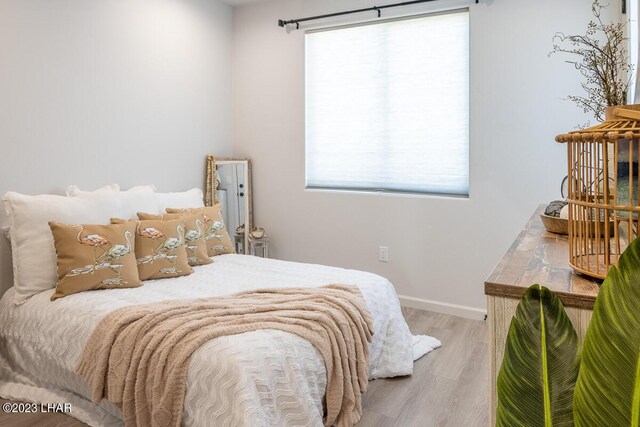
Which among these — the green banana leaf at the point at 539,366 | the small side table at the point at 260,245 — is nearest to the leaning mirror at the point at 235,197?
the small side table at the point at 260,245

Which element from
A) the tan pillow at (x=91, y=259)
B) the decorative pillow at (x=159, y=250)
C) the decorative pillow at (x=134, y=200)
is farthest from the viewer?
the decorative pillow at (x=134, y=200)

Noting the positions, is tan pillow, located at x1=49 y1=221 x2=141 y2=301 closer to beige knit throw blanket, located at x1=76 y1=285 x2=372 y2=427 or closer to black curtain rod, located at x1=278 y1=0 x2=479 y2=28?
beige knit throw blanket, located at x1=76 y1=285 x2=372 y2=427

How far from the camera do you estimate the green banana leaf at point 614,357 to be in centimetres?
70

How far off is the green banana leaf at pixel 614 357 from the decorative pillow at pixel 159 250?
2.57 meters

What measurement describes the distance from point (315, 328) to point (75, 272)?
1.40 metres

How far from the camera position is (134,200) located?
10.7 feet

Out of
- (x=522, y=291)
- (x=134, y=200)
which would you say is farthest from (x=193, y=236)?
(x=522, y=291)

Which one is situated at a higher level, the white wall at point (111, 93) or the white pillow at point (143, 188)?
the white wall at point (111, 93)

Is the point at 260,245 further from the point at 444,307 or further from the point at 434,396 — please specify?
the point at 434,396

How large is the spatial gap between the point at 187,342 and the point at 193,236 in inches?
54.6

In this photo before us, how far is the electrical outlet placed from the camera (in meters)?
3.96

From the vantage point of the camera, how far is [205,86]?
14.0ft

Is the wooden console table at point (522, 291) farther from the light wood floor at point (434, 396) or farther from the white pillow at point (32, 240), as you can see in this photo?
the white pillow at point (32, 240)

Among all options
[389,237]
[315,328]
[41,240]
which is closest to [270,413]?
[315,328]
